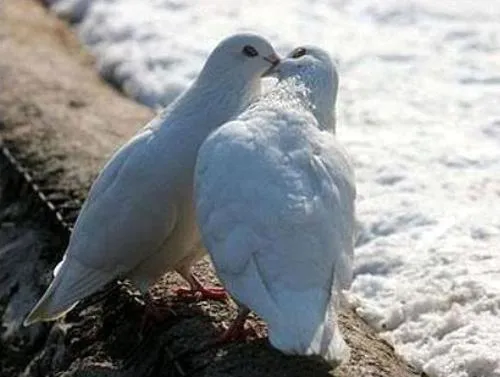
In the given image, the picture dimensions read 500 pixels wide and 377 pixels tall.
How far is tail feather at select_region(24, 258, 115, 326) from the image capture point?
5.92 m

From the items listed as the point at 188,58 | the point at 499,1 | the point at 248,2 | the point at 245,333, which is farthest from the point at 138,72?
the point at 245,333

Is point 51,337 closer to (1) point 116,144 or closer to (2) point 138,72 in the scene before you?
(1) point 116,144

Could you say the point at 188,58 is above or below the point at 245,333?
below

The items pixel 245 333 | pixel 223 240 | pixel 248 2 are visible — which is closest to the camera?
pixel 223 240

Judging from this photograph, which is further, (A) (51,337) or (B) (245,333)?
(A) (51,337)

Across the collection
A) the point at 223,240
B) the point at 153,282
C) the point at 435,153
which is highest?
the point at 223,240

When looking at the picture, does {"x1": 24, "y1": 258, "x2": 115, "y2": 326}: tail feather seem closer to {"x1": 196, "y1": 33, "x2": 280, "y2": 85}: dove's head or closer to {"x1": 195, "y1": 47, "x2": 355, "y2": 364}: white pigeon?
{"x1": 195, "y1": 47, "x2": 355, "y2": 364}: white pigeon

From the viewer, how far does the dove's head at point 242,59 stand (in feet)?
20.2

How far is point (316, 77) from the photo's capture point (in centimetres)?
603

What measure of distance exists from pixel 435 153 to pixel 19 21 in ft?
12.4

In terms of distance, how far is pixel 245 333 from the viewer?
18.9 ft

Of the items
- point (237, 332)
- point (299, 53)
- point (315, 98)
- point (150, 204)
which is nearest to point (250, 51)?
point (299, 53)

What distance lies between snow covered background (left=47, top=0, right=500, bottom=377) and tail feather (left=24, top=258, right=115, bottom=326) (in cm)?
130

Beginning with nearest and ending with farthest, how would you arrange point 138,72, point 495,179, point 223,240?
point 223,240
point 495,179
point 138,72
